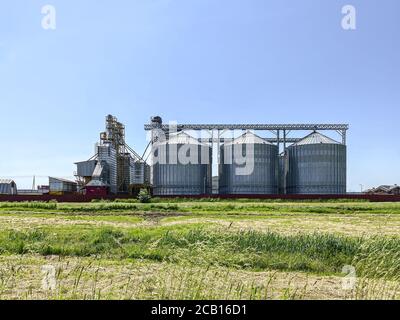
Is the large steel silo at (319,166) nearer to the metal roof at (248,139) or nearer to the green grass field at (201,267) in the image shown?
the metal roof at (248,139)

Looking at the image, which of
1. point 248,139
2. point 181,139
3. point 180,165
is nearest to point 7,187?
point 180,165

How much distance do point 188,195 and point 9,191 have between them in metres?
44.8

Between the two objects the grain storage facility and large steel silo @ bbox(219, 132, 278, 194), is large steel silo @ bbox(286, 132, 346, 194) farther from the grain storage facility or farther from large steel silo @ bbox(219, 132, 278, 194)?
the grain storage facility

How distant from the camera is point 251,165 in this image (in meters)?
65.0

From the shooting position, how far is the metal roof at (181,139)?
65394 mm

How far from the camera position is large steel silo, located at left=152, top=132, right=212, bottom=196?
6538 cm

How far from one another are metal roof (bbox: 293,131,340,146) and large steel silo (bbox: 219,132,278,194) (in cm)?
598

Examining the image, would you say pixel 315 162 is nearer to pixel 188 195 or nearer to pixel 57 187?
pixel 188 195

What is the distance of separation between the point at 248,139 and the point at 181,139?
1187 centimetres

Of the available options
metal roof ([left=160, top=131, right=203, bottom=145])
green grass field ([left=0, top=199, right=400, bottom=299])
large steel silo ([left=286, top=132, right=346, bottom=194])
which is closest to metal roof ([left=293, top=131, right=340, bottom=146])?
large steel silo ([left=286, top=132, right=346, bottom=194])

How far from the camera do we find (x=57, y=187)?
7925 cm

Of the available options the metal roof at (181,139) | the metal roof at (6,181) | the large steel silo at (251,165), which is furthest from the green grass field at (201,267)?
the metal roof at (6,181)

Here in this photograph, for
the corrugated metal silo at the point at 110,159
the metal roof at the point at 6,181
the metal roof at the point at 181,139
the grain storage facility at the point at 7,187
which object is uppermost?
the metal roof at the point at 181,139

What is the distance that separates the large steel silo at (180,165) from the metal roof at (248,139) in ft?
19.1
